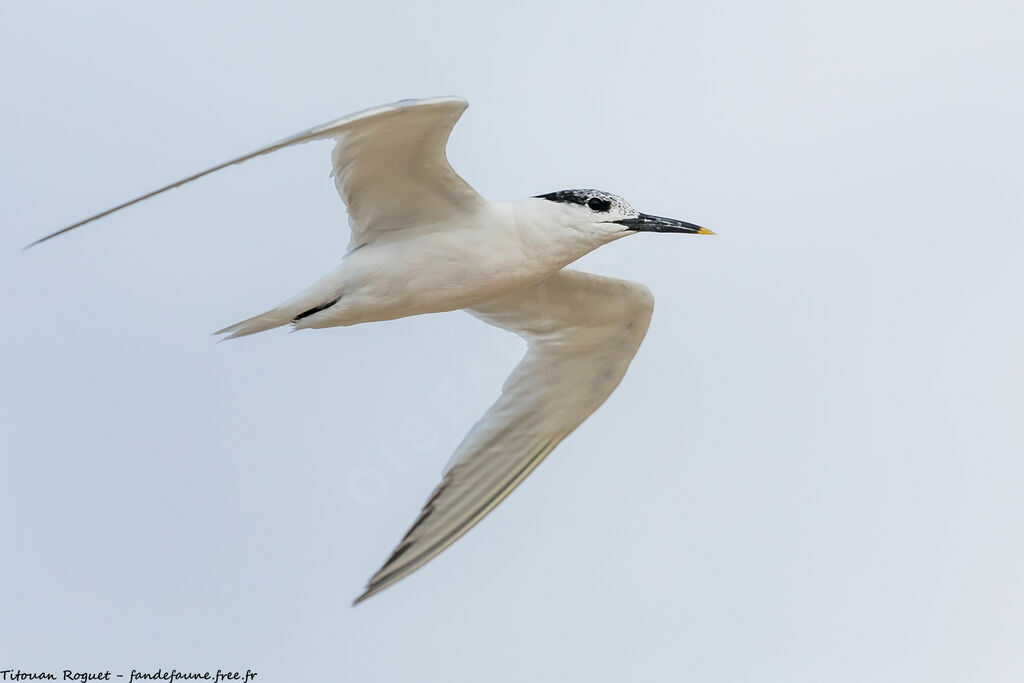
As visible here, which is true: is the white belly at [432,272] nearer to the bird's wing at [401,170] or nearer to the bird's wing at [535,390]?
the bird's wing at [401,170]

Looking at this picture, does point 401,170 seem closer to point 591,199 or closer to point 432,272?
point 432,272

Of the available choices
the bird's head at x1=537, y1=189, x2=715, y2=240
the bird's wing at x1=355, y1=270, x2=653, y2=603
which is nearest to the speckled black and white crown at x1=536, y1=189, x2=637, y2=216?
the bird's head at x1=537, y1=189, x2=715, y2=240

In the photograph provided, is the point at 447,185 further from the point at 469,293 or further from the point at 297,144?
the point at 297,144

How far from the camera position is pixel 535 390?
10.4 m

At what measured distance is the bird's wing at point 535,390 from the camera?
9.88 m

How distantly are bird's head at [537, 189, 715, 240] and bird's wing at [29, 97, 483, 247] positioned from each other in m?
0.57

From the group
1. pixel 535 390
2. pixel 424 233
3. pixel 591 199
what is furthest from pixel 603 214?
pixel 535 390

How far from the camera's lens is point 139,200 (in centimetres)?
624

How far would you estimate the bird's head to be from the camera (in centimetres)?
864

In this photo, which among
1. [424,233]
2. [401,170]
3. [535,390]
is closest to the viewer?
[401,170]

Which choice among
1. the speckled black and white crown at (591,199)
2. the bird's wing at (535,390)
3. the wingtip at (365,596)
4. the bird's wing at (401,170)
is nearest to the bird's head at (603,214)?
the speckled black and white crown at (591,199)

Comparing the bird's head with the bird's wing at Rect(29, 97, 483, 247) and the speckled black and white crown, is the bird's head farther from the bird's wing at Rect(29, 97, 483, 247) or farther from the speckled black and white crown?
the bird's wing at Rect(29, 97, 483, 247)

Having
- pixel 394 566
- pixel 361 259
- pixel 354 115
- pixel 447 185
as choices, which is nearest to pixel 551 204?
pixel 447 185

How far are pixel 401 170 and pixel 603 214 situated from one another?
1339 mm
